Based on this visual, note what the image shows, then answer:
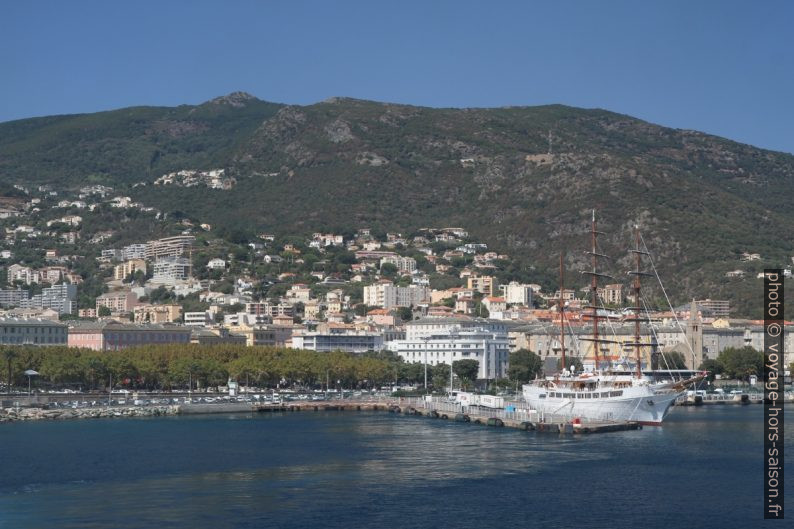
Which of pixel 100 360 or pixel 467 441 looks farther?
pixel 100 360

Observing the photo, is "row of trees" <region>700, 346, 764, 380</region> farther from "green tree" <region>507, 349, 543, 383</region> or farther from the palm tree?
the palm tree

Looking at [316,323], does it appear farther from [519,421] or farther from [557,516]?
[557,516]

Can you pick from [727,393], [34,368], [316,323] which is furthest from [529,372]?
[34,368]

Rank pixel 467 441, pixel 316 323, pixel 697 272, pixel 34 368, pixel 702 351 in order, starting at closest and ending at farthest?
pixel 467 441, pixel 34 368, pixel 702 351, pixel 316 323, pixel 697 272

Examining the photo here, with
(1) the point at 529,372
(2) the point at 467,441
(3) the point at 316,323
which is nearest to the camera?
(2) the point at 467,441

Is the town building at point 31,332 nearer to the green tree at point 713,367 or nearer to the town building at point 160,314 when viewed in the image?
the town building at point 160,314

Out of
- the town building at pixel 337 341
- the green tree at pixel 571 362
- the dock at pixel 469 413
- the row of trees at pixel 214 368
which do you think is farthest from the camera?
the town building at pixel 337 341

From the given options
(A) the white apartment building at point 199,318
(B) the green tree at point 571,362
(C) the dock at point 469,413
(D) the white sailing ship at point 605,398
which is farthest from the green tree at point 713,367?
(A) the white apartment building at point 199,318

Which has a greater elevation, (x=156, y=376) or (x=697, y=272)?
(x=697, y=272)
